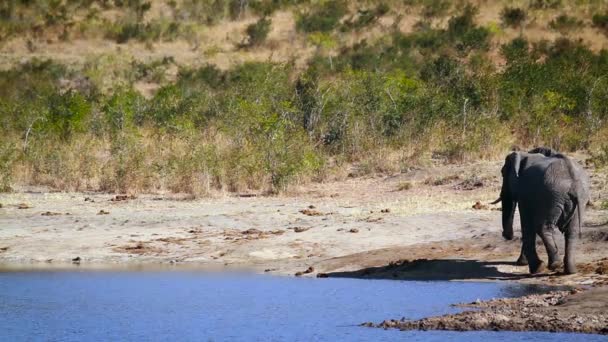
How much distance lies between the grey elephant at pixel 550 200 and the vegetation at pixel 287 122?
9326 mm

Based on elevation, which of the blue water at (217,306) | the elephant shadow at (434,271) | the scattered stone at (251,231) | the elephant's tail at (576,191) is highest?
the elephant's tail at (576,191)

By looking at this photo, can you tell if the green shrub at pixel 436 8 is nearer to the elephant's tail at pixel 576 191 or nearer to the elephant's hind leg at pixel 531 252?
the elephant's hind leg at pixel 531 252

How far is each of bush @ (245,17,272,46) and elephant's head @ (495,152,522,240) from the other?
35.2 meters

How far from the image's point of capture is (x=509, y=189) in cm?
1708

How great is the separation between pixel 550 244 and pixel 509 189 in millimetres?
1307

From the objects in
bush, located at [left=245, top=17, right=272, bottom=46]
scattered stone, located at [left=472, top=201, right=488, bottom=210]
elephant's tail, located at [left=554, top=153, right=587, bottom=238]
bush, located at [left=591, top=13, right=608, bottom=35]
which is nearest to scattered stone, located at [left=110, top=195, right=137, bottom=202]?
scattered stone, located at [left=472, top=201, right=488, bottom=210]

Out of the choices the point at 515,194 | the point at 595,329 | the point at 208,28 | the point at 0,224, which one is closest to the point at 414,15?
the point at 208,28

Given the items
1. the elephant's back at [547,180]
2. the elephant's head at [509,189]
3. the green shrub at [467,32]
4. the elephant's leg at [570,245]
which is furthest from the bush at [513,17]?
the elephant's leg at [570,245]

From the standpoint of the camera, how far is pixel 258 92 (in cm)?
3400

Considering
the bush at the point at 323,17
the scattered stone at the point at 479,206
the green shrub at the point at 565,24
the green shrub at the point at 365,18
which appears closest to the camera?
the scattered stone at the point at 479,206

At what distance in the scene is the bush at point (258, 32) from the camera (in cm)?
5162

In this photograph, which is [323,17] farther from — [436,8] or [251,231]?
[251,231]

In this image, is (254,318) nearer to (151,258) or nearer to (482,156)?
(151,258)

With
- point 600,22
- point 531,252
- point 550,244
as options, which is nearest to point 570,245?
point 550,244
